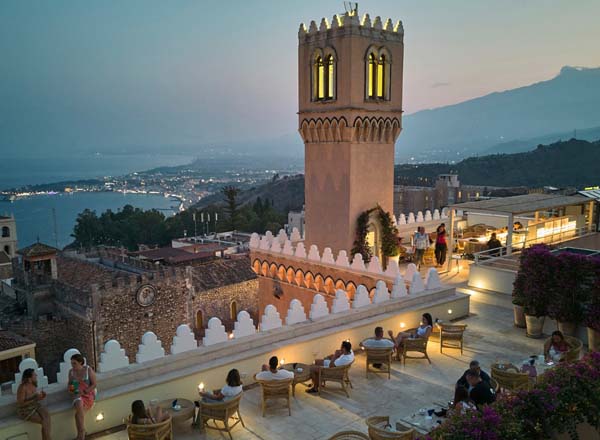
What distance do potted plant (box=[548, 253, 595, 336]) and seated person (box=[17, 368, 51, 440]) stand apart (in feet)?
31.4

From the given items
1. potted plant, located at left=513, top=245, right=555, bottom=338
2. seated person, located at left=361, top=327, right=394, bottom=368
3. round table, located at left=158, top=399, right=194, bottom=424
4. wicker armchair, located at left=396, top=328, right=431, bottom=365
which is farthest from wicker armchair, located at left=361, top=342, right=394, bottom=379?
potted plant, located at left=513, top=245, right=555, bottom=338

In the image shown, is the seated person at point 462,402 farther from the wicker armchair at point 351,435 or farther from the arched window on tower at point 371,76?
the arched window on tower at point 371,76

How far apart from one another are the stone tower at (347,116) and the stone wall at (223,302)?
43.2 ft

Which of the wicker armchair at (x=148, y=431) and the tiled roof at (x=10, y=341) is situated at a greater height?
the wicker armchair at (x=148, y=431)

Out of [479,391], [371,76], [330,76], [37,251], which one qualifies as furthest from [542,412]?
[37,251]

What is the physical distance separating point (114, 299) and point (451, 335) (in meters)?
19.6

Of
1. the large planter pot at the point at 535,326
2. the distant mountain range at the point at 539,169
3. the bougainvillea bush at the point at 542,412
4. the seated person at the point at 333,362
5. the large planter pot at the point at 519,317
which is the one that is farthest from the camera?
the distant mountain range at the point at 539,169

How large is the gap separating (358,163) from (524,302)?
8049 mm

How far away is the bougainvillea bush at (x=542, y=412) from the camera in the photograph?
16.9ft

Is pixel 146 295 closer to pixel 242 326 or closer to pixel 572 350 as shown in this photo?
pixel 242 326

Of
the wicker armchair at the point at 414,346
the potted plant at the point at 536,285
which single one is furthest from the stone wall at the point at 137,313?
the potted plant at the point at 536,285

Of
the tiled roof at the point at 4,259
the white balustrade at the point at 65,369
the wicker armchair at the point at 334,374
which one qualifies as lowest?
the tiled roof at the point at 4,259

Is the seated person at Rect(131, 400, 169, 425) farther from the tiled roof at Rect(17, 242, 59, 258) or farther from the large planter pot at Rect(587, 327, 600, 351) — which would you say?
the tiled roof at Rect(17, 242, 59, 258)

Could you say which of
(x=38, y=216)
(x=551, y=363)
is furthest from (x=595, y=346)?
(x=38, y=216)
